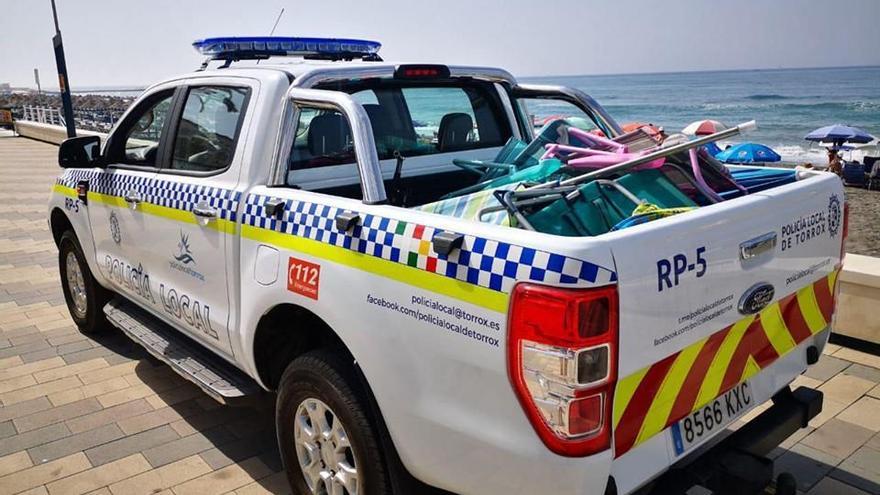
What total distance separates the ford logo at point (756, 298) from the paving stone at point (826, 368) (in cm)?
209

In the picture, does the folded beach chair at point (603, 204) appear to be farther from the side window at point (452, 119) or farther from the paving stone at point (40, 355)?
the paving stone at point (40, 355)

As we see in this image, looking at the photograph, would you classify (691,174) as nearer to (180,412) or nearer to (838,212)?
(838,212)

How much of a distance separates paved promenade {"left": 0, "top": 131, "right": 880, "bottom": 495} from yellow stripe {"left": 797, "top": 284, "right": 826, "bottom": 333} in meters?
0.82

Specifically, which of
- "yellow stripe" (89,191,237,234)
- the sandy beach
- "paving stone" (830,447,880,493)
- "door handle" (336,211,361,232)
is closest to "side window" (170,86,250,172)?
"yellow stripe" (89,191,237,234)

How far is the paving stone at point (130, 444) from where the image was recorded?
344cm

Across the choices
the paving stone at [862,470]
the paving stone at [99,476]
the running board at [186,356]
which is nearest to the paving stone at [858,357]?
the paving stone at [862,470]

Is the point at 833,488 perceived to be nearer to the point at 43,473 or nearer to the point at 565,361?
the point at 565,361

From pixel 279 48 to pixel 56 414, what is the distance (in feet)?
7.96

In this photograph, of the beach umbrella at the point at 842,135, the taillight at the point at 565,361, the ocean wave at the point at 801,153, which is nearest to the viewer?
the taillight at the point at 565,361

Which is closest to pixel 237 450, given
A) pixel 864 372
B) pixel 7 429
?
pixel 7 429

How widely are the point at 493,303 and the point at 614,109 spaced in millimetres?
62158

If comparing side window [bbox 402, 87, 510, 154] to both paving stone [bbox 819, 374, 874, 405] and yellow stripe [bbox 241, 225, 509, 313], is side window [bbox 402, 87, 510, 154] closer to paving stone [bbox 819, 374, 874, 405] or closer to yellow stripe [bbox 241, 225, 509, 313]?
yellow stripe [bbox 241, 225, 509, 313]

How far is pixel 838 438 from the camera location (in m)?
3.43

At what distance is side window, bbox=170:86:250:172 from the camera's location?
3166mm
